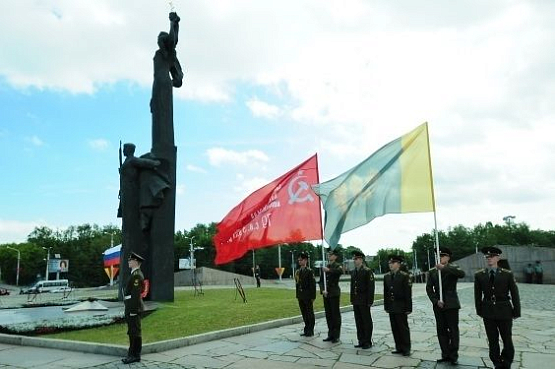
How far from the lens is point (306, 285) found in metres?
10.6

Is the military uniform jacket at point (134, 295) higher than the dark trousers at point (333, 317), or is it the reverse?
the military uniform jacket at point (134, 295)

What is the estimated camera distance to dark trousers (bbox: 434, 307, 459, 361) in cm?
752

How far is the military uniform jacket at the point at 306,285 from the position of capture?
10508 millimetres

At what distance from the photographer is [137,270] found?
8.65m

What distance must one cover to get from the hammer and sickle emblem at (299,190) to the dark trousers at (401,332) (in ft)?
14.8

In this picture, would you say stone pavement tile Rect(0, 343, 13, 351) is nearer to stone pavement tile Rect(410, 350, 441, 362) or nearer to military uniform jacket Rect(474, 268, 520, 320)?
stone pavement tile Rect(410, 350, 441, 362)

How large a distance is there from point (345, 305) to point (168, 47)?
1268cm

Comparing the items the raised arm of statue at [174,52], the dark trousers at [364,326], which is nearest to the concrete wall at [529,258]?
the raised arm of statue at [174,52]

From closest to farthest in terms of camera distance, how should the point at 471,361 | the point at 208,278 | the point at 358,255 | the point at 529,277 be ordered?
1. the point at 471,361
2. the point at 358,255
3. the point at 529,277
4. the point at 208,278

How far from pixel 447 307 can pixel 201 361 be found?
4250 mm

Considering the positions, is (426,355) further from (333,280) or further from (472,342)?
(333,280)

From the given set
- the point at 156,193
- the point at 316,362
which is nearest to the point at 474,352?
the point at 316,362

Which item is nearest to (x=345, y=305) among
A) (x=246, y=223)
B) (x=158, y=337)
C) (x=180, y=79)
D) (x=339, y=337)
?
(x=246, y=223)

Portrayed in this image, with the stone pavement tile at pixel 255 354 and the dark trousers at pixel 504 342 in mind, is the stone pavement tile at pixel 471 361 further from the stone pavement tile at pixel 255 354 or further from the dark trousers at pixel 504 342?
the stone pavement tile at pixel 255 354
